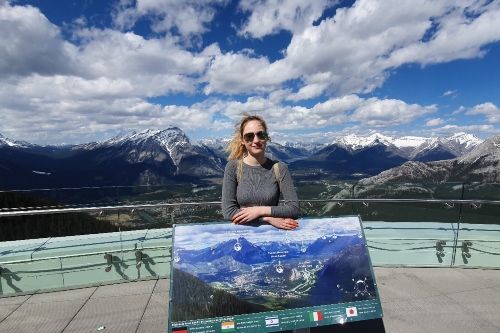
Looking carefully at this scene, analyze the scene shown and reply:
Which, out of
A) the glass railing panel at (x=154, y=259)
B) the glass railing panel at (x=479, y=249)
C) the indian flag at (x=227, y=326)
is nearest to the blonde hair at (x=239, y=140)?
the indian flag at (x=227, y=326)

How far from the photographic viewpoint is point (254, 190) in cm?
249

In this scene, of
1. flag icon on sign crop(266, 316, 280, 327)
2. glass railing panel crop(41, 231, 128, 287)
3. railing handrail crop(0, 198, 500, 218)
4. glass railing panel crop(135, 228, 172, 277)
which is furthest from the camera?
glass railing panel crop(135, 228, 172, 277)

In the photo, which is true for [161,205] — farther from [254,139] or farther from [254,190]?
[254,139]

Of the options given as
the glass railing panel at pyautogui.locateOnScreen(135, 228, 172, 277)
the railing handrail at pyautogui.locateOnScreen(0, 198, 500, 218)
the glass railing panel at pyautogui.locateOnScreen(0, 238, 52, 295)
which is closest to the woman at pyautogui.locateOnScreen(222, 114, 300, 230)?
the railing handrail at pyautogui.locateOnScreen(0, 198, 500, 218)

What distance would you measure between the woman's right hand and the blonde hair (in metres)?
0.66

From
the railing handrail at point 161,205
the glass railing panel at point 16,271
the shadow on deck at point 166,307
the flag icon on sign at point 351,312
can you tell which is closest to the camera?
the flag icon on sign at point 351,312

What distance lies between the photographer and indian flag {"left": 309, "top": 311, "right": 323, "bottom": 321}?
86.3 inches

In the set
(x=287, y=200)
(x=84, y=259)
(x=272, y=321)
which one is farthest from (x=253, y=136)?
(x=84, y=259)

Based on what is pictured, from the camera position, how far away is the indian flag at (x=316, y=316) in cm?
219

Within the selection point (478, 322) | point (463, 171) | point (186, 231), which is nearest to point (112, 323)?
point (186, 231)

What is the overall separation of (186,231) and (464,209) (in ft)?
→ 17.7

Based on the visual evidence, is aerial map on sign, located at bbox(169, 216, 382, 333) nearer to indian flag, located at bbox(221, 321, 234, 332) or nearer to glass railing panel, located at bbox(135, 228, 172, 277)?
indian flag, located at bbox(221, 321, 234, 332)

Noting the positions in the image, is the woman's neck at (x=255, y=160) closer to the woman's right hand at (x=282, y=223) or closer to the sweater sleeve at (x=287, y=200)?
the sweater sleeve at (x=287, y=200)

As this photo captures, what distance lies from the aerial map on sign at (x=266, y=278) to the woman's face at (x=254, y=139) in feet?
2.19
